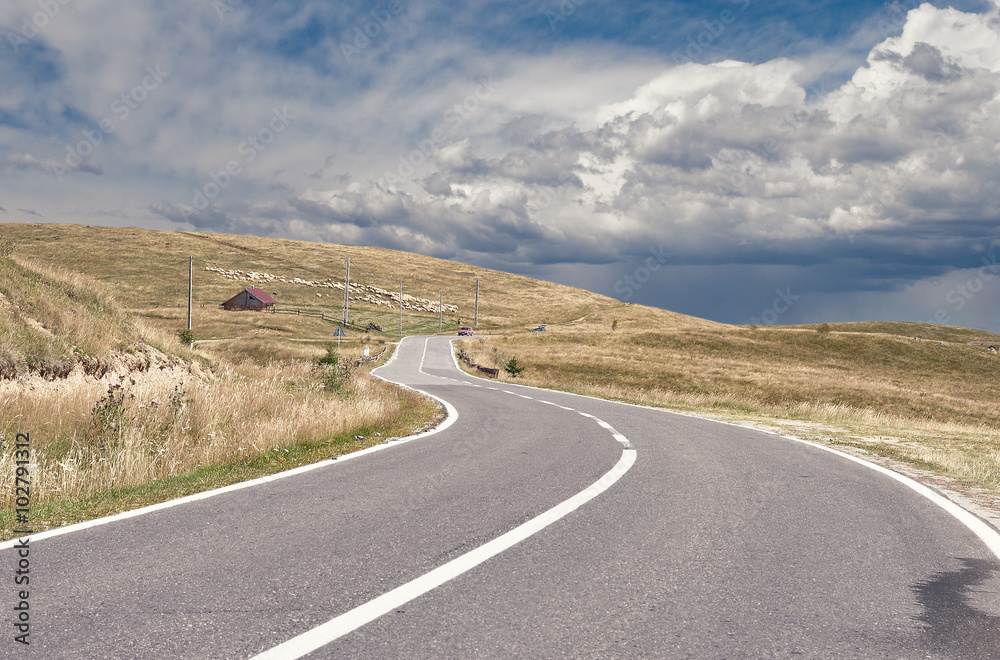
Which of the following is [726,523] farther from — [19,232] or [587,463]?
[19,232]

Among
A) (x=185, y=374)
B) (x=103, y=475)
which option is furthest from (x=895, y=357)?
(x=103, y=475)

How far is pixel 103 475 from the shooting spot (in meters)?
7.60

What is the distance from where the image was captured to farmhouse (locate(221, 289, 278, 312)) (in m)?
98.7

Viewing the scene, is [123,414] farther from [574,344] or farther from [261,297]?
[261,297]

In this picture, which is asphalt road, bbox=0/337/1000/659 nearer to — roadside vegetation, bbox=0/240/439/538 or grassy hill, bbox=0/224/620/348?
roadside vegetation, bbox=0/240/439/538

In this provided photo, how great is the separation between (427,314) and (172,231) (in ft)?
311

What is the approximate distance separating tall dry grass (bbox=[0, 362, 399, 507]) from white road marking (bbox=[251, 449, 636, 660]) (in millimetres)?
4561

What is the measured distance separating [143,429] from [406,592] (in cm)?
636

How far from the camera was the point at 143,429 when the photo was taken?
29.8 ft

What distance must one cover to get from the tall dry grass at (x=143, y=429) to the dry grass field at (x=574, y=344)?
0.25 m

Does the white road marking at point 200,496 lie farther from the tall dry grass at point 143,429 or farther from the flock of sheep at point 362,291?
the flock of sheep at point 362,291

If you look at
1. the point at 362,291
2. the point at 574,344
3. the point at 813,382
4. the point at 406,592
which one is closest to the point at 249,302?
the point at 362,291

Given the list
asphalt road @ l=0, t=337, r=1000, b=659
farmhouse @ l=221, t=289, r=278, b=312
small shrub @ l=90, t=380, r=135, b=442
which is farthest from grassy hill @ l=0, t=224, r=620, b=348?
asphalt road @ l=0, t=337, r=1000, b=659

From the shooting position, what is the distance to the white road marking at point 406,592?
11.2ft
